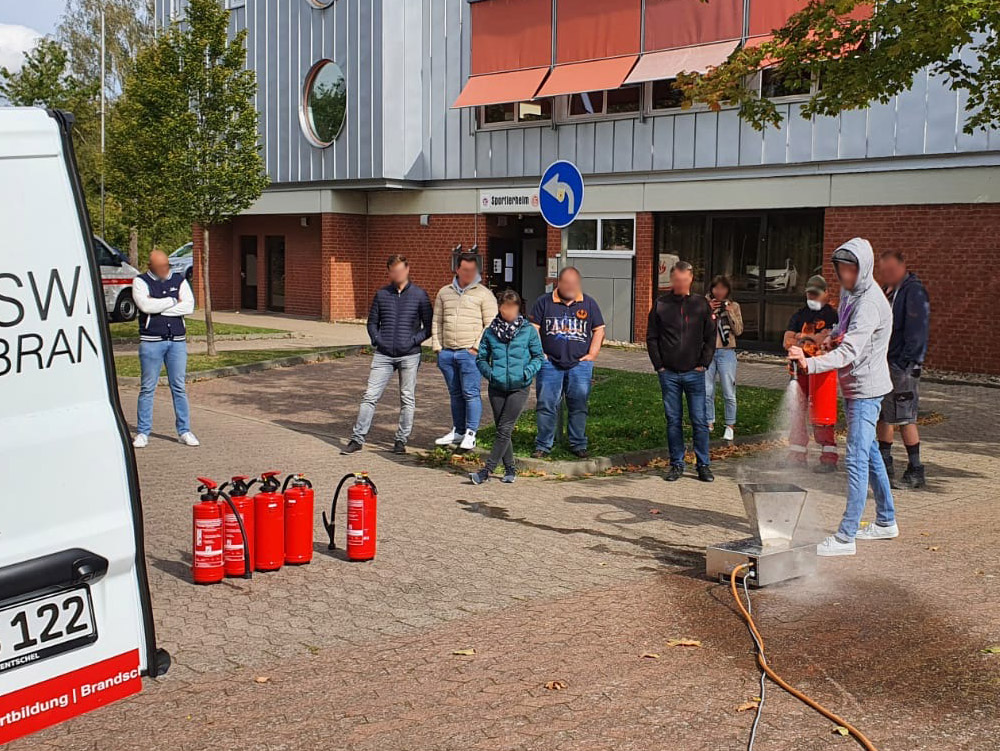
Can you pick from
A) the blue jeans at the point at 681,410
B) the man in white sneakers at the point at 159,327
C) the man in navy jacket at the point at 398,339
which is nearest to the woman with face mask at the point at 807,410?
the blue jeans at the point at 681,410

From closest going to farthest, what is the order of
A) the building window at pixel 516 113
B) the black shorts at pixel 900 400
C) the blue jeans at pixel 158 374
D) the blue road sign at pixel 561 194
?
the black shorts at pixel 900 400, the blue road sign at pixel 561 194, the blue jeans at pixel 158 374, the building window at pixel 516 113

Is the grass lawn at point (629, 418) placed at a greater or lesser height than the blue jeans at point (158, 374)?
lesser

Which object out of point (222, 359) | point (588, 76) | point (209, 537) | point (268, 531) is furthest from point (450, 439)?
point (588, 76)

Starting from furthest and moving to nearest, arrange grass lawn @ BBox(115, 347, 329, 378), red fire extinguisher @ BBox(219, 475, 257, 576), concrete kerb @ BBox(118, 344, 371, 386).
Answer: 1. grass lawn @ BBox(115, 347, 329, 378)
2. concrete kerb @ BBox(118, 344, 371, 386)
3. red fire extinguisher @ BBox(219, 475, 257, 576)

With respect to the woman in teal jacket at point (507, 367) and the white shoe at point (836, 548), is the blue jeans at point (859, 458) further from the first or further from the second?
the woman in teal jacket at point (507, 367)

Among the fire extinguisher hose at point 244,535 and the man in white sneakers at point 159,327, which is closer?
the fire extinguisher hose at point 244,535

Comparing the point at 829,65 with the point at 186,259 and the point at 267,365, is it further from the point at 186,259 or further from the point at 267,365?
the point at 186,259

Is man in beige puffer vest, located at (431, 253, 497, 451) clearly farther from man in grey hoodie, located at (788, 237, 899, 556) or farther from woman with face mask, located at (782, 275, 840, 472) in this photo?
man in grey hoodie, located at (788, 237, 899, 556)

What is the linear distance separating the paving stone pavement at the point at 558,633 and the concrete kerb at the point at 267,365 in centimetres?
694

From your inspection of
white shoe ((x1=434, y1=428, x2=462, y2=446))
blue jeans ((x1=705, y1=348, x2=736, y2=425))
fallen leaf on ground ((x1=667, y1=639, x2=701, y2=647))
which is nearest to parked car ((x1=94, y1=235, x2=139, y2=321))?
white shoe ((x1=434, y1=428, x2=462, y2=446))

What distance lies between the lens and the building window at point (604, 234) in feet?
75.9

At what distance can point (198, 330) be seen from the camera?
24734 mm

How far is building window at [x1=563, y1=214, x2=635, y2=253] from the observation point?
2314cm

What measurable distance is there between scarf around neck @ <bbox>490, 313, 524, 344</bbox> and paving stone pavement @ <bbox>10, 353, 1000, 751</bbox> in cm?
134
